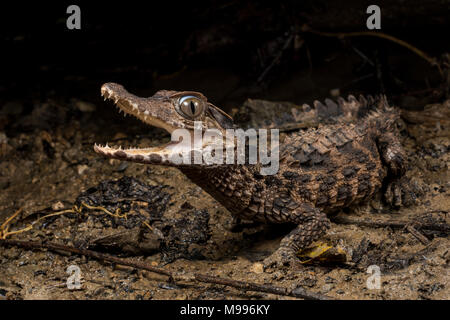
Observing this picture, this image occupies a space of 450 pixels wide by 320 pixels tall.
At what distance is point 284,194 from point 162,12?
3.31 meters

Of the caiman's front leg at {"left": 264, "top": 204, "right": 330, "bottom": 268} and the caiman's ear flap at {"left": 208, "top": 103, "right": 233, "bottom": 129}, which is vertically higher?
the caiman's ear flap at {"left": 208, "top": 103, "right": 233, "bottom": 129}

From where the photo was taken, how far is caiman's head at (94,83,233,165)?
11.1ft

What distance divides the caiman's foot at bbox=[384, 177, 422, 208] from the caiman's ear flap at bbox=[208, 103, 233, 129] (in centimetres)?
185

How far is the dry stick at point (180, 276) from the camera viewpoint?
3.18 metres

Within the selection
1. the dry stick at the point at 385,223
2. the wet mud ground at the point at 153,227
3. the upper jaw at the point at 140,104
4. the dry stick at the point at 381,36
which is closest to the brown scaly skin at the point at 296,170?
the upper jaw at the point at 140,104

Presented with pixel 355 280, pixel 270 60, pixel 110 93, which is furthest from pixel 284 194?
pixel 270 60

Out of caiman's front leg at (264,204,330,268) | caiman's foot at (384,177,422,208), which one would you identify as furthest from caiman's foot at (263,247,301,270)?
caiman's foot at (384,177,422,208)

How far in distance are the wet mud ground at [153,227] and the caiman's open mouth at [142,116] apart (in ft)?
3.18

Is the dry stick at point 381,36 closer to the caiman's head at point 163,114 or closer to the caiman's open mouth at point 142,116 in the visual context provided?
the caiman's head at point 163,114

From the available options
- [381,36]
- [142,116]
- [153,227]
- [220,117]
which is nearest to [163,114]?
[142,116]

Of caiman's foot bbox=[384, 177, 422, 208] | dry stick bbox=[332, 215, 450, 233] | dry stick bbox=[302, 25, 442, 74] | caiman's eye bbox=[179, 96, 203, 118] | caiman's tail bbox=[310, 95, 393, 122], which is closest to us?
caiman's eye bbox=[179, 96, 203, 118]

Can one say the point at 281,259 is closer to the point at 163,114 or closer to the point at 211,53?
the point at 163,114

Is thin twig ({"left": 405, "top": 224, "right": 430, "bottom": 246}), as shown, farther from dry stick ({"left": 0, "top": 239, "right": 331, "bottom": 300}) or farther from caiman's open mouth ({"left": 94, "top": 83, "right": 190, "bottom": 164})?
caiman's open mouth ({"left": 94, "top": 83, "right": 190, "bottom": 164})

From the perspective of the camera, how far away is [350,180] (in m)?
4.36
